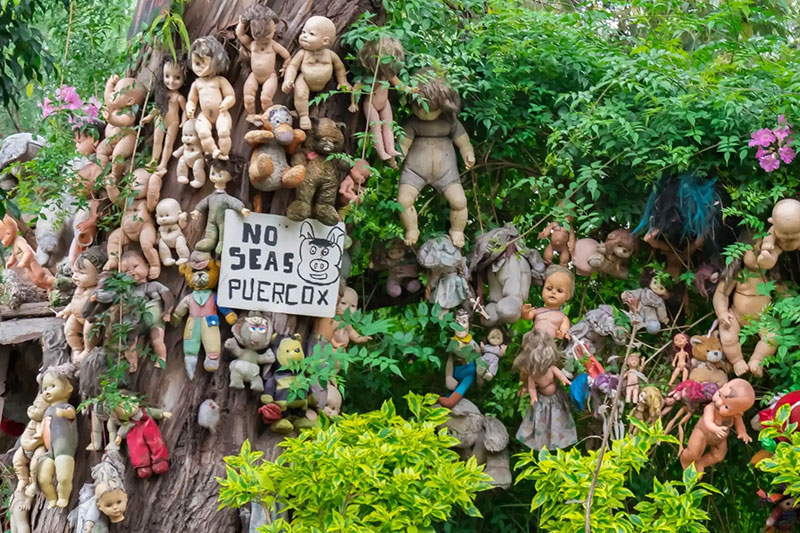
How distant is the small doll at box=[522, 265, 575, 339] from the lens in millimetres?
4602

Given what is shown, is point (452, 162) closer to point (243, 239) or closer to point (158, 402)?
point (243, 239)

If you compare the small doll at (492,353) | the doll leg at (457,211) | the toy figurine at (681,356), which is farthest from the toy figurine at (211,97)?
the toy figurine at (681,356)

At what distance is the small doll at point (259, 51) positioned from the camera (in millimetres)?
4094

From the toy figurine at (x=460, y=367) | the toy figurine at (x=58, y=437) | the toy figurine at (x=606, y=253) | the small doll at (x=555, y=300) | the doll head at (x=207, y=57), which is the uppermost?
the doll head at (x=207, y=57)

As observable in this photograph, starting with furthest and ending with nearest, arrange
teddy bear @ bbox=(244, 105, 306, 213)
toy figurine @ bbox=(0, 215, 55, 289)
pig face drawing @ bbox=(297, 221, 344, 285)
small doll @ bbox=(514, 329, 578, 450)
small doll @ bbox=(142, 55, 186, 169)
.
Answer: toy figurine @ bbox=(0, 215, 55, 289) → small doll @ bbox=(514, 329, 578, 450) → pig face drawing @ bbox=(297, 221, 344, 285) → small doll @ bbox=(142, 55, 186, 169) → teddy bear @ bbox=(244, 105, 306, 213)

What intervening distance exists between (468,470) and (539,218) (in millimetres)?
1651

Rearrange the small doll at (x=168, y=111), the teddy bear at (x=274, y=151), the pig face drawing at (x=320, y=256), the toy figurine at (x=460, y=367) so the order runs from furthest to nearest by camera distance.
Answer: the toy figurine at (x=460, y=367) → the pig face drawing at (x=320, y=256) → the small doll at (x=168, y=111) → the teddy bear at (x=274, y=151)

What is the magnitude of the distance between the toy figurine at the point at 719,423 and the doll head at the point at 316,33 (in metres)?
2.28

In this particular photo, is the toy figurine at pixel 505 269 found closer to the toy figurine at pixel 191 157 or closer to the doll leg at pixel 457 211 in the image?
the doll leg at pixel 457 211

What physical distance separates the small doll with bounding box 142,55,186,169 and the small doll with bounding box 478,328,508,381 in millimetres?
1705

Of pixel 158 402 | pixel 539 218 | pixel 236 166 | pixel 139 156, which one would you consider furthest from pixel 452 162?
pixel 158 402

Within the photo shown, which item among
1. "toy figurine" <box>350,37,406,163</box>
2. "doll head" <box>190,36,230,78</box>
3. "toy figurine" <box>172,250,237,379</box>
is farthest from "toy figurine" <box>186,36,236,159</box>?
"toy figurine" <box>350,37,406,163</box>

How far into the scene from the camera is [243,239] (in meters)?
4.16

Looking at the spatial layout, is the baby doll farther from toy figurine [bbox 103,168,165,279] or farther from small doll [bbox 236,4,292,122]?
small doll [bbox 236,4,292,122]
